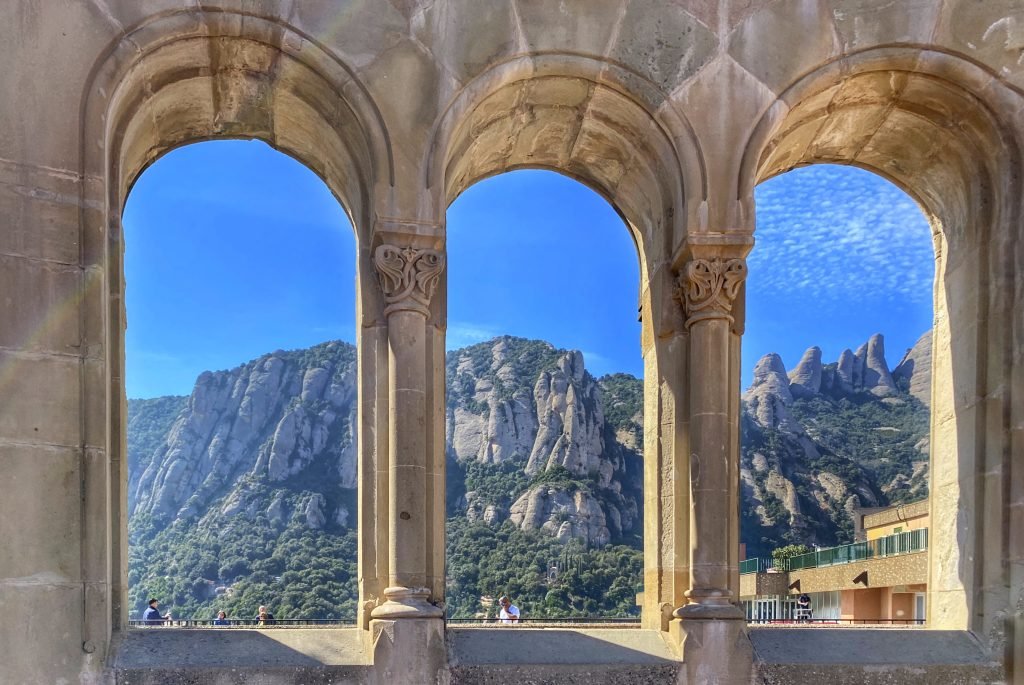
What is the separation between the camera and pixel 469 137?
8.76 metres

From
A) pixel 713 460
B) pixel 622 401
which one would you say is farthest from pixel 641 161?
pixel 622 401

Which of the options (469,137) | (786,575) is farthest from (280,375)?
(469,137)

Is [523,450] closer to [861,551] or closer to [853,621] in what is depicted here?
[861,551]

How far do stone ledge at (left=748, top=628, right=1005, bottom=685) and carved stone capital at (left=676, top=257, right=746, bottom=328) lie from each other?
8.50 feet

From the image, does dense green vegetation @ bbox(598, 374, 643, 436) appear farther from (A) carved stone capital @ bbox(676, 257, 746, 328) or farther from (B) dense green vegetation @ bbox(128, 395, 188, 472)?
(A) carved stone capital @ bbox(676, 257, 746, 328)

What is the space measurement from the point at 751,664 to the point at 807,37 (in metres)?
5.02

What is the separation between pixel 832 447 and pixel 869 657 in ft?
220

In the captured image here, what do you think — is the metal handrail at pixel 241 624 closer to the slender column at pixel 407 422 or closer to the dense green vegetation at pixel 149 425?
the slender column at pixel 407 422

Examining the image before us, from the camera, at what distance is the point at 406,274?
7.86m

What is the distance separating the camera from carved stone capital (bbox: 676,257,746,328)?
820cm

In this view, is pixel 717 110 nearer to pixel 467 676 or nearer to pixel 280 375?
pixel 467 676

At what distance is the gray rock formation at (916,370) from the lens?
8062 centimetres

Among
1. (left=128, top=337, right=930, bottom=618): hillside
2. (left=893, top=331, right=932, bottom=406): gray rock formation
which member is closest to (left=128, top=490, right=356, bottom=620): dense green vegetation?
(left=128, top=337, right=930, bottom=618): hillside

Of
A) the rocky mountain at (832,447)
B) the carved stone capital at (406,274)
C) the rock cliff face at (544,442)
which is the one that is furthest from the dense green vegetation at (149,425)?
the carved stone capital at (406,274)
